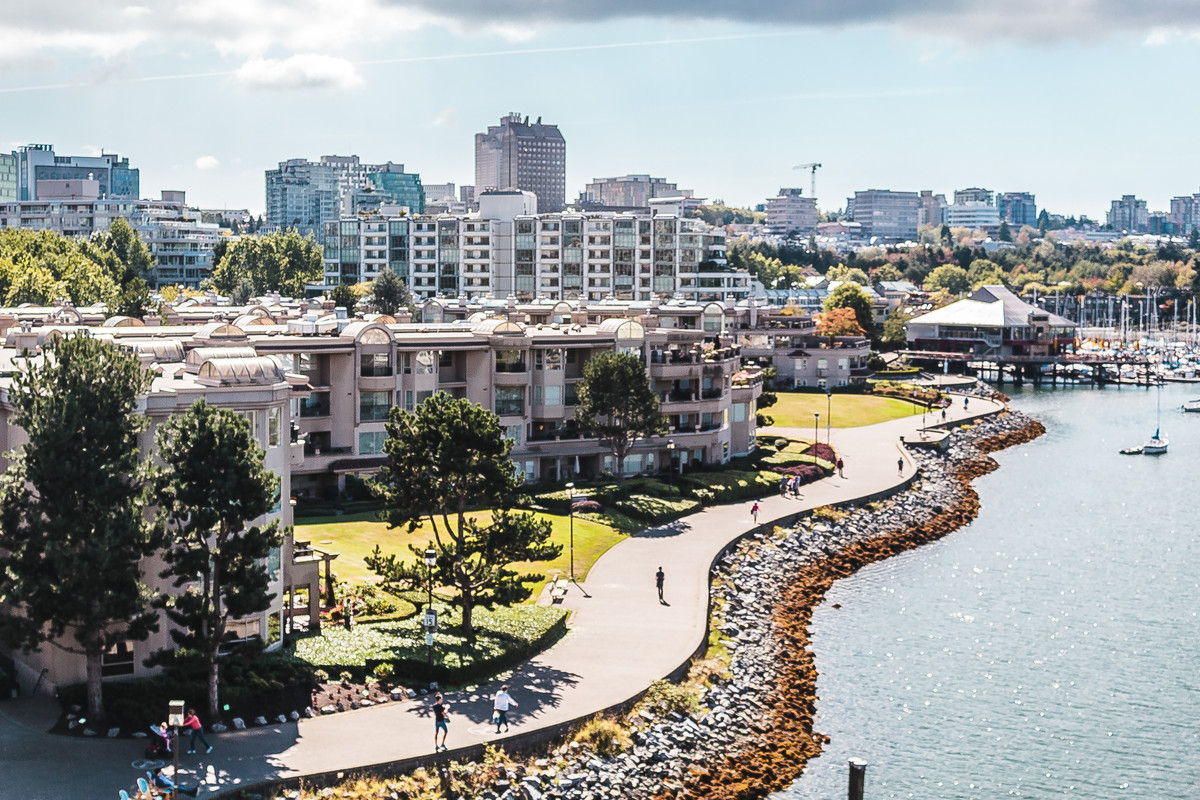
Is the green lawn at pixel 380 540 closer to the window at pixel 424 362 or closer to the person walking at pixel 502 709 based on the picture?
the window at pixel 424 362

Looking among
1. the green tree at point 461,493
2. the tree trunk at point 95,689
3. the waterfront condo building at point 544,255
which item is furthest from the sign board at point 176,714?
the waterfront condo building at point 544,255

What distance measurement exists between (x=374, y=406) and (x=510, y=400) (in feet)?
29.4

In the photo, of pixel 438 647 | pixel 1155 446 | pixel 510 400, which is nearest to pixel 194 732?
pixel 438 647

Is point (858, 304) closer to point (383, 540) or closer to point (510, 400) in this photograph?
point (510, 400)

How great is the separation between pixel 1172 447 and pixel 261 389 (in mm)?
99642

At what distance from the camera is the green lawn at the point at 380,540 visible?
55.6m

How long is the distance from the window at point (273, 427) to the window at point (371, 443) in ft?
88.9

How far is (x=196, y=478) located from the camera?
124 feet

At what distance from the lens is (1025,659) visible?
56.9 metres

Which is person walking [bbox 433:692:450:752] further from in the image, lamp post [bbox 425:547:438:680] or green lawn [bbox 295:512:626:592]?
green lawn [bbox 295:512:626:592]

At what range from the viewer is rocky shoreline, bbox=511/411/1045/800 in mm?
39688

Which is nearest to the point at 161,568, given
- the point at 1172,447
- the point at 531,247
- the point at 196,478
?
the point at 196,478

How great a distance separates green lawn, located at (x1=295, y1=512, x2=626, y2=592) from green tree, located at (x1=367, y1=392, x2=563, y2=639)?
22.3ft

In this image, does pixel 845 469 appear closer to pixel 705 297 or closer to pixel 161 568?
pixel 161 568
